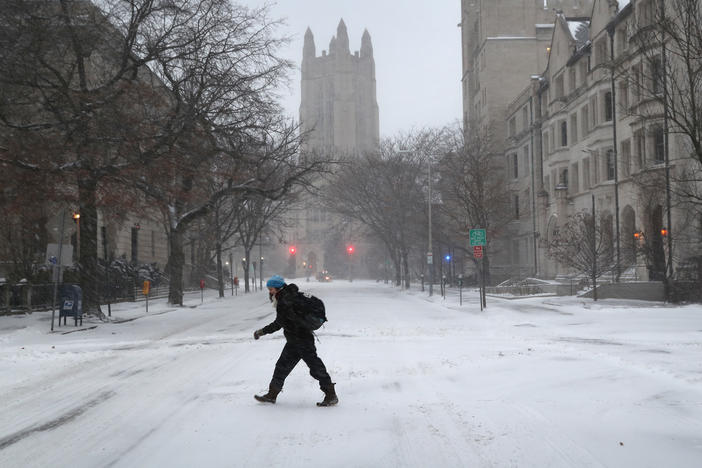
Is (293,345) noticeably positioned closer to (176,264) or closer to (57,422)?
(57,422)

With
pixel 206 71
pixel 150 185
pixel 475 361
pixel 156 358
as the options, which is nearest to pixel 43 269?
pixel 150 185

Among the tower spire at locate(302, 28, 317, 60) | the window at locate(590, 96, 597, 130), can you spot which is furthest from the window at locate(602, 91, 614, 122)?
the tower spire at locate(302, 28, 317, 60)

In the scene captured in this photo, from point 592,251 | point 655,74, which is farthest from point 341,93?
point 655,74

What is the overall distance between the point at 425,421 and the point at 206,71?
17175 millimetres

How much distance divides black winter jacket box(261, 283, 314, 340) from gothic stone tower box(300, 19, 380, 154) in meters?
150

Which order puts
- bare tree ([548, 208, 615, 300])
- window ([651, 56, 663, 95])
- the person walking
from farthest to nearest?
1. bare tree ([548, 208, 615, 300])
2. window ([651, 56, 663, 95])
3. the person walking

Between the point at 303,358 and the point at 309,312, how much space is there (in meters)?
0.59

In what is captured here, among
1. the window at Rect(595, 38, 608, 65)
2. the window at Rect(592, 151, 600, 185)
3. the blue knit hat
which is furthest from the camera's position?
the window at Rect(592, 151, 600, 185)

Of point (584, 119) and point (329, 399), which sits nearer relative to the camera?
point (329, 399)

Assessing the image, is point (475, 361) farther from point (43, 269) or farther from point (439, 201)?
point (439, 201)

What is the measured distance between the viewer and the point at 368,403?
336 inches

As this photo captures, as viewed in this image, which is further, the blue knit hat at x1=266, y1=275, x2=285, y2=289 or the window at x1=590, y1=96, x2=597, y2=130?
the window at x1=590, y1=96, x2=597, y2=130

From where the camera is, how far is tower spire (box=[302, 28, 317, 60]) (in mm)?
167250

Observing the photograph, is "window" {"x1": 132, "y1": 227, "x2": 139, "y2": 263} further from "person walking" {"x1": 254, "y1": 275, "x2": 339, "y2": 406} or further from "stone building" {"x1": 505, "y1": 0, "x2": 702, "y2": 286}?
"person walking" {"x1": 254, "y1": 275, "x2": 339, "y2": 406}
